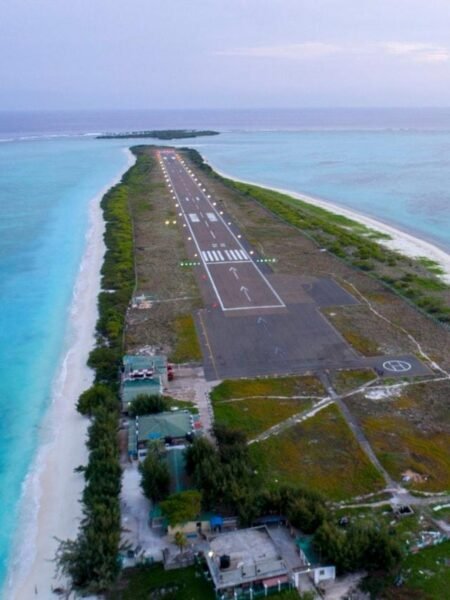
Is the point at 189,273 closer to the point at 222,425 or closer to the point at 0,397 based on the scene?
the point at 0,397

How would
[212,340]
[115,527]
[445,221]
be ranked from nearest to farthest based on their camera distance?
[115,527]
[212,340]
[445,221]

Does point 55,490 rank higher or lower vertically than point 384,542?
lower

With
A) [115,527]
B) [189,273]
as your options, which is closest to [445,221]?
[189,273]

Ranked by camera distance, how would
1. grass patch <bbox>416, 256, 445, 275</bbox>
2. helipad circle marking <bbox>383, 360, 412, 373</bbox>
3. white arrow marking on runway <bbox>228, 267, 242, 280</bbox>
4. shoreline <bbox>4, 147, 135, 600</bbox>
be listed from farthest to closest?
grass patch <bbox>416, 256, 445, 275</bbox>, white arrow marking on runway <bbox>228, 267, 242, 280</bbox>, helipad circle marking <bbox>383, 360, 412, 373</bbox>, shoreline <bbox>4, 147, 135, 600</bbox>

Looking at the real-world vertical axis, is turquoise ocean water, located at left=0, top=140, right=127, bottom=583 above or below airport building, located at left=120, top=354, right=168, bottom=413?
below

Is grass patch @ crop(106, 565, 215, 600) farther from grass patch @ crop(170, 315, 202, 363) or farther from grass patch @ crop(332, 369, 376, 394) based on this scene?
grass patch @ crop(170, 315, 202, 363)

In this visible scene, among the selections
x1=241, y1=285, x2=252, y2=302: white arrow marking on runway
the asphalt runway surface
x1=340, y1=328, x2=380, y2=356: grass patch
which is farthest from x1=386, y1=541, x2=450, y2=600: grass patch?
x1=241, y1=285, x2=252, y2=302: white arrow marking on runway

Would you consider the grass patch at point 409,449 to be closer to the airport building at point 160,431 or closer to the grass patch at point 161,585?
the airport building at point 160,431
